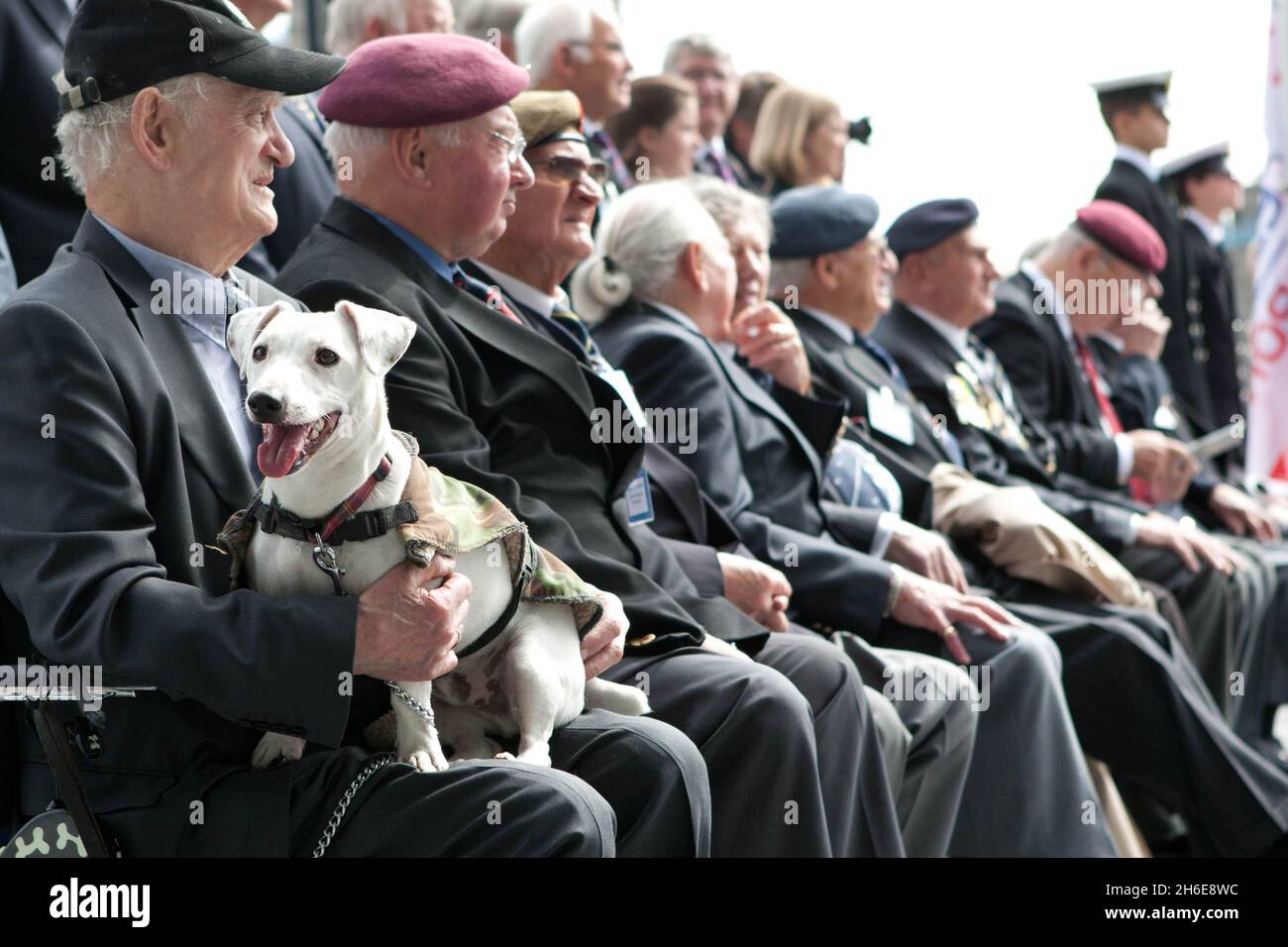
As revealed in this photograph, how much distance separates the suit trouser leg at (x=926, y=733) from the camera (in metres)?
3.81

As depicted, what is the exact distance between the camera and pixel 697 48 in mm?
6688

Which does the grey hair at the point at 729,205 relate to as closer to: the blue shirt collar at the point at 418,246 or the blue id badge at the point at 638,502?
the blue id badge at the point at 638,502

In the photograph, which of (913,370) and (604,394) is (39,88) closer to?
(604,394)

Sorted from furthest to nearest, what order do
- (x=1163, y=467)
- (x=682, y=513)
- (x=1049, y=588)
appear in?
(x=1163, y=467), (x=1049, y=588), (x=682, y=513)

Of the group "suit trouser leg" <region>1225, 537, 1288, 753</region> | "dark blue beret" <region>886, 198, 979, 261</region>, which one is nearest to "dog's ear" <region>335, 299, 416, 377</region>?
"dark blue beret" <region>886, 198, 979, 261</region>

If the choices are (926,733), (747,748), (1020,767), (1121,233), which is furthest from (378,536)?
(1121,233)

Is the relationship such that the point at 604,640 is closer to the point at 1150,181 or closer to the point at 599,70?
the point at 599,70

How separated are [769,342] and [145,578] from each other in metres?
2.36

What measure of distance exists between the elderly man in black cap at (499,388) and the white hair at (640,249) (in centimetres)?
78

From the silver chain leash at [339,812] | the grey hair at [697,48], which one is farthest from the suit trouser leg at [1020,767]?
the grey hair at [697,48]
